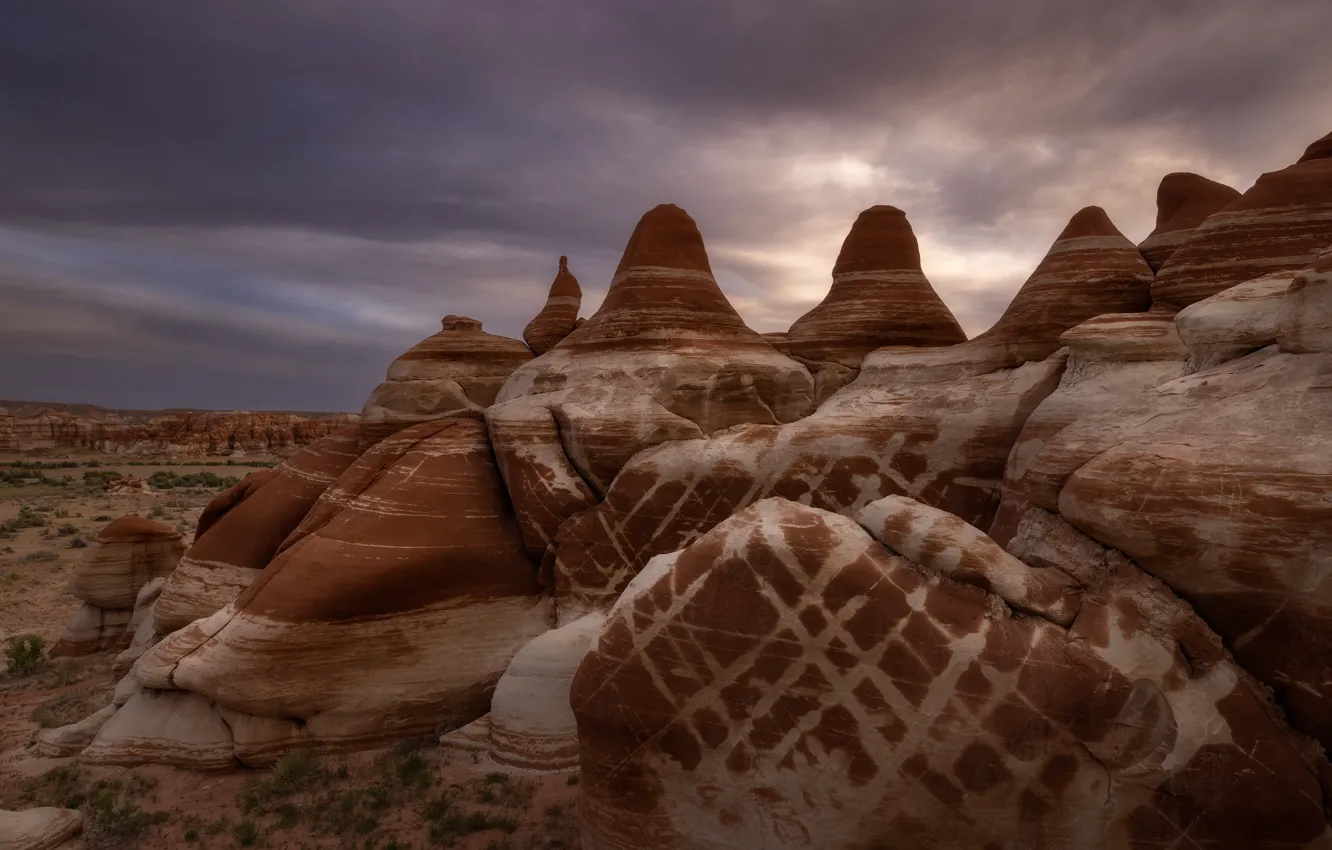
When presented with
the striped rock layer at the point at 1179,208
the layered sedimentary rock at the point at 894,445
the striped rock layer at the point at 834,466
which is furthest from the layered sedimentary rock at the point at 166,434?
the striped rock layer at the point at 1179,208

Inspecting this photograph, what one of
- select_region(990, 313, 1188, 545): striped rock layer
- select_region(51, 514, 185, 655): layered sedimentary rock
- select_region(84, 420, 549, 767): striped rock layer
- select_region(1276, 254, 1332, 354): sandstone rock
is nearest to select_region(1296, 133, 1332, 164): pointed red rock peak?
select_region(990, 313, 1188, 545): striped rock layer

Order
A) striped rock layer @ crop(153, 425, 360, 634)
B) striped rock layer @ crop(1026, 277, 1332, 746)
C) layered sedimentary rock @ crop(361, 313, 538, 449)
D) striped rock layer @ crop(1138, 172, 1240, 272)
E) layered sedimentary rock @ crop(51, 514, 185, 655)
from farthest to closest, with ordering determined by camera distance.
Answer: layered sedimentary rock @ crop(51, 514, 185, 655) → layered sedimentary rock @ crop(361, 313, 538, 449) → striped rock layer @ crop(153, 425, 360, 634) → striped rock layer @ crop(1138, 172, 1240, 272) → striped rock layer @ crop(1026, 277, 1332, 746)

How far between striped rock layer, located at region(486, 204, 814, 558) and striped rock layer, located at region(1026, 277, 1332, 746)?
546 cm

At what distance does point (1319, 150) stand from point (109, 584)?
21.8m

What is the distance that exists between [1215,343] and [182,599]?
1475 cm

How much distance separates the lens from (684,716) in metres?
5.90

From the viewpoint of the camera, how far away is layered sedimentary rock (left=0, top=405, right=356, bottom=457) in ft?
210

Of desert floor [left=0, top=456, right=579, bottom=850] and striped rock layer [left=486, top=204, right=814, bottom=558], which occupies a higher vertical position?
striped rock layer [left=486, top=204, right=814, bottom=558]

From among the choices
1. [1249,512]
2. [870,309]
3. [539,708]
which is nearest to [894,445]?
[1249,512]

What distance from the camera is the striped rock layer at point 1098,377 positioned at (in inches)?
285

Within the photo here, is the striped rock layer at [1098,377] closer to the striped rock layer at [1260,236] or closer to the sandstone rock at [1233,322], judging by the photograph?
the sandstone rock at [1233,322]

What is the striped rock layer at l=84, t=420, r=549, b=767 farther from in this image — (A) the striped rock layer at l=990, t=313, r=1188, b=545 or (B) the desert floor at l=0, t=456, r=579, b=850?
(A) the striped rock layer at l=990, t=313, r=1188, b=545

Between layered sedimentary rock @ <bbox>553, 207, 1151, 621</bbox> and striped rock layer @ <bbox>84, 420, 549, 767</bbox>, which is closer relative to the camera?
layered sedimentary rock @ <bbox>553, 207, 1151, 621</bbox>

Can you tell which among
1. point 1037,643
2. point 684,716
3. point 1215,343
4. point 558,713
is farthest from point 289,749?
point 1215,343
